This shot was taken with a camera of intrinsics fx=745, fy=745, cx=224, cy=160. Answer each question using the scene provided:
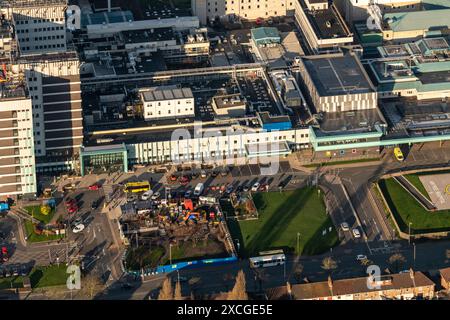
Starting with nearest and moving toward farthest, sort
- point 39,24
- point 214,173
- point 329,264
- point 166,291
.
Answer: point 166,291 < point 329,264 < point 214,173 < point 39,24

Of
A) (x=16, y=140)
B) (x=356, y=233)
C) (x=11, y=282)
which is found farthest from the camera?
(x=16, y=140)

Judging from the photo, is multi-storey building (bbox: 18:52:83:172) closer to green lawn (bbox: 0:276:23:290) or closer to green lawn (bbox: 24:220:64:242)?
green lawn (bbox: 24:220:64:242)

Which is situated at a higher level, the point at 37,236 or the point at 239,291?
the point at 37,236

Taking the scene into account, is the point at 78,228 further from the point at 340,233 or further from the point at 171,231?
the point at 340,233

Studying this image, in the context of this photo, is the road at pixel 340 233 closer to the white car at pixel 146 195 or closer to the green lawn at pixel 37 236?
the white car at pixel 146 195

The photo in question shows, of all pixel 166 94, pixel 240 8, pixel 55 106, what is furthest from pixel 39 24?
pixel 240 8

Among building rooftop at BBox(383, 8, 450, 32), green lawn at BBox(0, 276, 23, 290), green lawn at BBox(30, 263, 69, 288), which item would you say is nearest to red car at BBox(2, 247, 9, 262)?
green lawn at BBox(0, 276, 23, 290)
